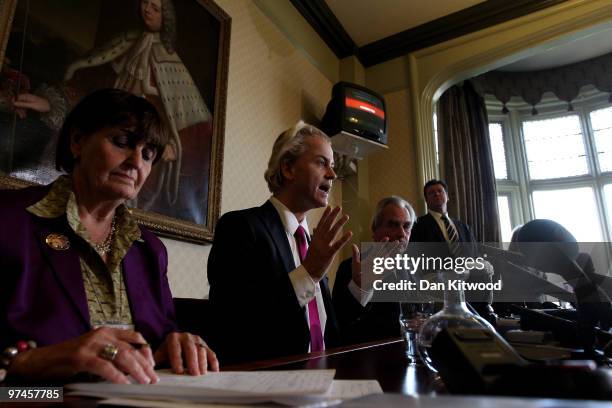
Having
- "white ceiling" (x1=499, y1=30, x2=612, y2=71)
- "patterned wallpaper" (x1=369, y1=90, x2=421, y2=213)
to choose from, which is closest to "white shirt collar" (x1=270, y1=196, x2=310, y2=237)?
"patterned wallpaper" (x1=369, y1=90, x2=421, y2=213)

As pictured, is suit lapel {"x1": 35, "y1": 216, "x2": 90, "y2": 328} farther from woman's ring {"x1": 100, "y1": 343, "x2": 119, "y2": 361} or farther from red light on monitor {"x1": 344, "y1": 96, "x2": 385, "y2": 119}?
red light on monitor {"x1": 344, "y1": 96, "x2": 385, "y2": 119}

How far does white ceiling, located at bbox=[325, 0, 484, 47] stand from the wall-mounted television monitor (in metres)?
0.83

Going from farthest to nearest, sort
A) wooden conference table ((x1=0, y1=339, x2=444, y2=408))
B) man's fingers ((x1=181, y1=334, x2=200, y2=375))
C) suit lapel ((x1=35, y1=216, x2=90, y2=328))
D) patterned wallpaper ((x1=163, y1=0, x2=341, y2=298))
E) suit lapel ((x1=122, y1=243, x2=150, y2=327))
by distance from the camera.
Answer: patterned wallpaper ((x1=163, y1=0, x2=341, y2=298))
suit lapel ((x1=122, y1=243, x2=150, y2=327))
suit lapel ((x1=35, y1=216, x2=90, y2=328))
man's fingers ((x1=181, y1=334, x2=200, y2=375))
wooden conference table ((x1=0, y1=339, x2=444, y2=408))

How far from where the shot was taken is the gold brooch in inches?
35.8

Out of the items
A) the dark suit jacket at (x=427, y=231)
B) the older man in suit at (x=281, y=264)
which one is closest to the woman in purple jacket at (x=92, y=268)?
the older man in suit at (x=281, y=264)

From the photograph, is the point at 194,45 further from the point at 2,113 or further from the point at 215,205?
the point at 2,113

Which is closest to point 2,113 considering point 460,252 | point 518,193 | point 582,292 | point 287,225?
point 287,225

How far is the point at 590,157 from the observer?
5.45 meters

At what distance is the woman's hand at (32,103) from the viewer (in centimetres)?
139

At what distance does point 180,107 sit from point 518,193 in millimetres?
5207

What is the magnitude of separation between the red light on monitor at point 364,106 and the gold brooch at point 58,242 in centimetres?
264

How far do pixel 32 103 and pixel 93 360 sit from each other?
1253mm

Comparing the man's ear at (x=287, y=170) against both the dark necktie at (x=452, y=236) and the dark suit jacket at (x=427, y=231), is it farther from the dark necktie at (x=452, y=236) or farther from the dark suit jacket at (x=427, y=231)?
the dark necktie at (x=452, y=236)

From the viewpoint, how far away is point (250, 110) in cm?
268
